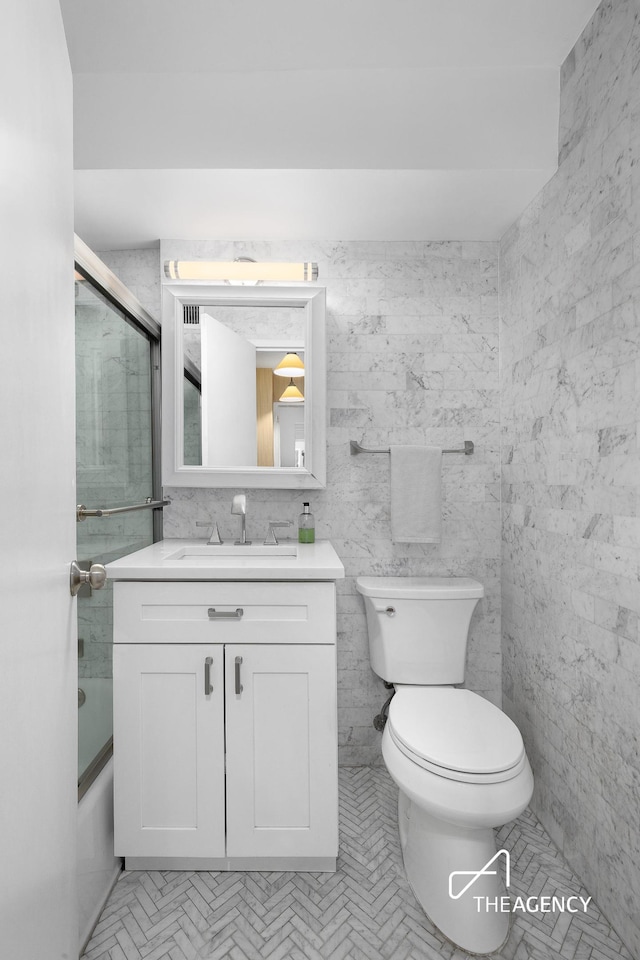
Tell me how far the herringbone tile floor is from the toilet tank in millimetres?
506

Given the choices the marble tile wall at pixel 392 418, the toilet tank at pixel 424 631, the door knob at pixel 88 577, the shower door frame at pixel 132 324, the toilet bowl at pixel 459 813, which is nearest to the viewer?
the door knob at pixel 88 577

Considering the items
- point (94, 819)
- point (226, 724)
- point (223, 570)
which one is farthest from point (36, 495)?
point (94, 819)

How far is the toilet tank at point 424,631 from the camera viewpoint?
1.84 m

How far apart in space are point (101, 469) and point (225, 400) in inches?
22.8

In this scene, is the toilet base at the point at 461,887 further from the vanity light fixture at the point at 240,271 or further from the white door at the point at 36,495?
the vanity light fixture at the point at 240,271

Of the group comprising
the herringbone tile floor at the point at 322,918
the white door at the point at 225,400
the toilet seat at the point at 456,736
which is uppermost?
the white door at the point at 225,400

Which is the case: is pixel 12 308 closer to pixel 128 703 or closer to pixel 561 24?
pixel 128 703

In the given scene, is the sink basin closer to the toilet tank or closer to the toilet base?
the toilet tank

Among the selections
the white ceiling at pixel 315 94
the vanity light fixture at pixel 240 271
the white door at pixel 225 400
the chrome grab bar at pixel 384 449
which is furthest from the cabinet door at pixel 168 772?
the white ceiling at pixel 315 94

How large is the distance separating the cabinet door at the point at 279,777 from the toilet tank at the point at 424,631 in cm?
46

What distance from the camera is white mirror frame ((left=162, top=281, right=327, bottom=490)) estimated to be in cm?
195

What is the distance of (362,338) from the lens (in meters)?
2.06

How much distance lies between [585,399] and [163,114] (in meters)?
1.49

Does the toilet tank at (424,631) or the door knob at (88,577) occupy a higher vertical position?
the door knob at (88,577)
